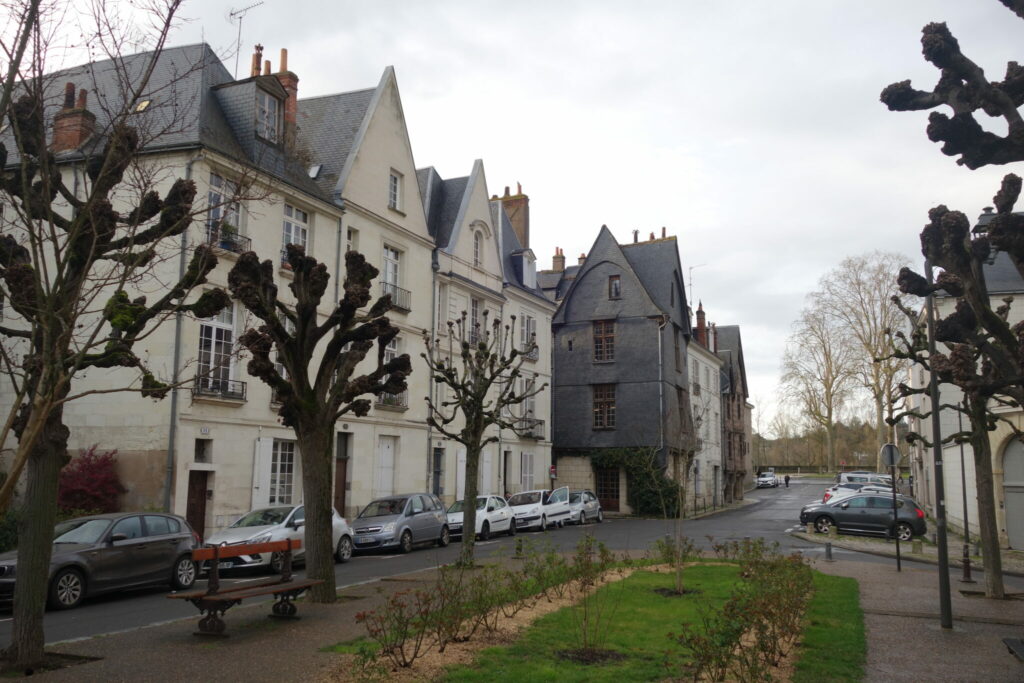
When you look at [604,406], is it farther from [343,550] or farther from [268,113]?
[343,550]

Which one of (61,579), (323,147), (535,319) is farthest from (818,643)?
(535,319)

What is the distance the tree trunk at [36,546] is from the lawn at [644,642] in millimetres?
3705

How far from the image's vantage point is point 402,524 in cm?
2064

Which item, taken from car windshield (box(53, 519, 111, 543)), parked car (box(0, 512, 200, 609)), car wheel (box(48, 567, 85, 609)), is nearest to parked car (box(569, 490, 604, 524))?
parked car (box(0, 512, 200, 609))

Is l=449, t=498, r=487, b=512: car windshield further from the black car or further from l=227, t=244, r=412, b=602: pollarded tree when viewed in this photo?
l=227, t=244, r=412, b=602: pollarded tree

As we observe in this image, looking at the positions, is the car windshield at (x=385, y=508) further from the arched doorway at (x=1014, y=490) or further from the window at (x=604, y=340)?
the window at (x=604, y=340)

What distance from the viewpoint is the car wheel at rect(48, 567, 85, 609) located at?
39.0 ft

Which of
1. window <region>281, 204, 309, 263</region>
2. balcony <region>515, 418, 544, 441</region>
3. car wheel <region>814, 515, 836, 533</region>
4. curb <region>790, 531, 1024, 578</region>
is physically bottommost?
curb <region>790, 531, 1024, 578</region>

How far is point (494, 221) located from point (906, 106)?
31.2 meters

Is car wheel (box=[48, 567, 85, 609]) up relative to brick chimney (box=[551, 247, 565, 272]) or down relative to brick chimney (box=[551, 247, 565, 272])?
down

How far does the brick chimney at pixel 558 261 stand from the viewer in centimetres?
5009

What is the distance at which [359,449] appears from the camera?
25812 millimetres

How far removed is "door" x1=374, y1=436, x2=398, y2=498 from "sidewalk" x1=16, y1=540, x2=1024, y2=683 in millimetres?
13772

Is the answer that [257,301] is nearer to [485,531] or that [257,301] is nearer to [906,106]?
[906,106]
